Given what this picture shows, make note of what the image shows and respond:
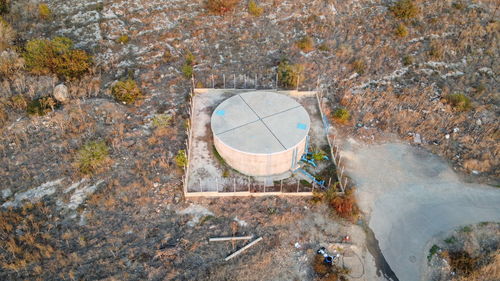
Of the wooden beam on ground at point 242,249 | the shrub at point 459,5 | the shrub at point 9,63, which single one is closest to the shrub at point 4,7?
the shrub at point 9,63

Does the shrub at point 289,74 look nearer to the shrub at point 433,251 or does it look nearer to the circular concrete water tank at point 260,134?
the circular concrete water tank at point 260,134

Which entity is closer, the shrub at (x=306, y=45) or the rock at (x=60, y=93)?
the rock at (x=60, y=93)

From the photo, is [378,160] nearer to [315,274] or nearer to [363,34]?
[315,274]

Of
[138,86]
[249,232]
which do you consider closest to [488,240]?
[249,232]

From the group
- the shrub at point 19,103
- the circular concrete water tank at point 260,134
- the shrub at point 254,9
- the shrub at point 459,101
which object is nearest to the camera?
the circular concrete water tank at point 260,134

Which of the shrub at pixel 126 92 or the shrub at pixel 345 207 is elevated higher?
the shrub at pixel 126 92

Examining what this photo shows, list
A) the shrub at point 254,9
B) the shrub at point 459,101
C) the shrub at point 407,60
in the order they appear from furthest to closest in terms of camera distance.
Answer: the shrub at point 254,9
the shrub at point 407,60
the shrub at point 459,101

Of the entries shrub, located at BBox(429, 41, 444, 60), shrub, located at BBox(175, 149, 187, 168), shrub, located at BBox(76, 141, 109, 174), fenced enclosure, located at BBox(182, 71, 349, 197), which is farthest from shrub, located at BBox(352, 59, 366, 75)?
shrub, located at BBox(76, 141, 109, 174)
